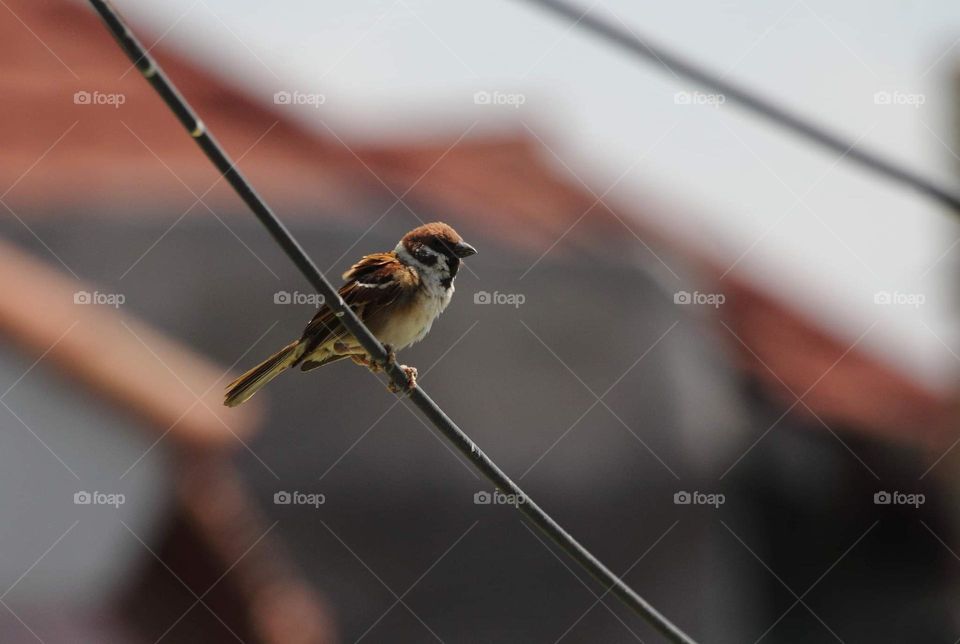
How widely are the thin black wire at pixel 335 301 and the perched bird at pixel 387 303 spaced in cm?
137

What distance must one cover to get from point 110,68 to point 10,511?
11.2 feet

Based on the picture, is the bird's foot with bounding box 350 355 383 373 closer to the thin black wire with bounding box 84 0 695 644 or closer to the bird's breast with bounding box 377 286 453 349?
the bird's breast with bounding box 377 286 453 349

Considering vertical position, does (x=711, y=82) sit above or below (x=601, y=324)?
above

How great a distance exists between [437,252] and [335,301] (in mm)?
2138

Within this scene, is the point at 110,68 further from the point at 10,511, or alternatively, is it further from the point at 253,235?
the point at 10,511

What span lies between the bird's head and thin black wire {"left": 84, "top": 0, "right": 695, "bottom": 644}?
167cm

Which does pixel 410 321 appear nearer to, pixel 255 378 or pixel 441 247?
pixel 441 247

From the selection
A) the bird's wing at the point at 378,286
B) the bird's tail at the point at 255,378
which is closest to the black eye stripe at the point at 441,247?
the bird's wing at the point at 378,286

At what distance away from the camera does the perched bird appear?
468 centimetres

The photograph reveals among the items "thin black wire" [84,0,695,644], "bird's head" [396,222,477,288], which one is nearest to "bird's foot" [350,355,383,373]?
"bird's head" [396,222,477,288]

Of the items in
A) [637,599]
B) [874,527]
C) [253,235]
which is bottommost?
[874,527]

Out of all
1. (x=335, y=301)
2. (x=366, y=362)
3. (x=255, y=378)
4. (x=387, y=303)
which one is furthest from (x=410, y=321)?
(x=335, y=301)

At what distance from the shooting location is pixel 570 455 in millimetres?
10000

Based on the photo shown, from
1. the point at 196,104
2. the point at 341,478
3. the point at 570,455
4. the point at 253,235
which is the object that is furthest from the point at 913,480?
the point at 196,104
